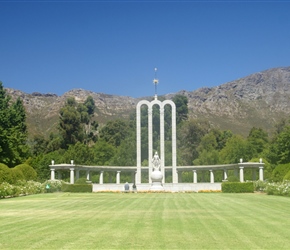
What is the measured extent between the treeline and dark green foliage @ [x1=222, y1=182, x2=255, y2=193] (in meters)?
5.79

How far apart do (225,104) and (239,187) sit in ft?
395

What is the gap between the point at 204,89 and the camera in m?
178

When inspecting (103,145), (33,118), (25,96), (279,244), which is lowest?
(279,244)

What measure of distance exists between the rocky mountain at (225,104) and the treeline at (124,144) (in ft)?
158

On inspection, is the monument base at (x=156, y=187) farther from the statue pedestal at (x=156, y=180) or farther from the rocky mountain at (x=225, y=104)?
the rocky mountain at (x=225, y=104)

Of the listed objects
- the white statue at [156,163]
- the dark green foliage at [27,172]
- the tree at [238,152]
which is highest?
the tree at [238,152]

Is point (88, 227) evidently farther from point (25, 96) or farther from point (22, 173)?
point (25, 96)

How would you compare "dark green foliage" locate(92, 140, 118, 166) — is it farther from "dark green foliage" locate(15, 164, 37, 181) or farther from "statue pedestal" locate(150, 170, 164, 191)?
"statue pedestal" locate(150, 170, 164, 191)

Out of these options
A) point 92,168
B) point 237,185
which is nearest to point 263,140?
point 92,168

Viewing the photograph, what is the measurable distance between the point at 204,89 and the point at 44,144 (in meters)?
110

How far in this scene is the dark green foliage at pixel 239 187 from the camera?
118ft

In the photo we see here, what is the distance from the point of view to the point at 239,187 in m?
36.2

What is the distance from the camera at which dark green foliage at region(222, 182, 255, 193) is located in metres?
36.0

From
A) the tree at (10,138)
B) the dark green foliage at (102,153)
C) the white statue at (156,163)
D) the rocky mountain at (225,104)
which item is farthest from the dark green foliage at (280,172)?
the rocky mountain at (225,104)
